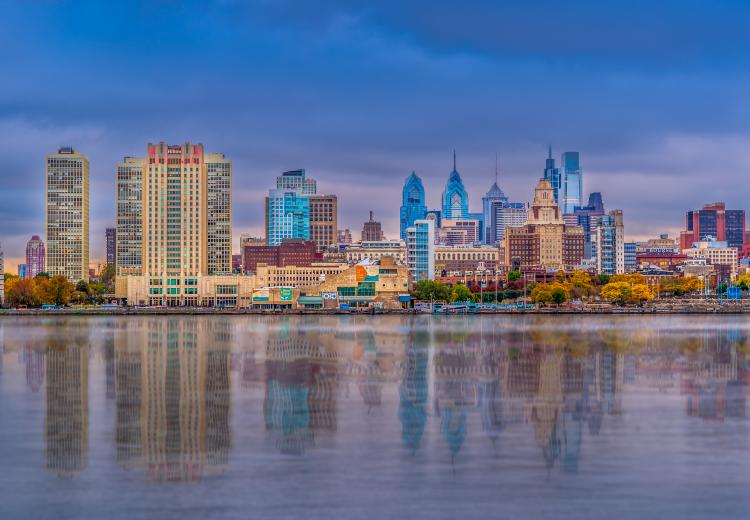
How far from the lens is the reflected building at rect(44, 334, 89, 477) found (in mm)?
32219

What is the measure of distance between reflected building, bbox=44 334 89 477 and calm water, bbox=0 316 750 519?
5.4 inches

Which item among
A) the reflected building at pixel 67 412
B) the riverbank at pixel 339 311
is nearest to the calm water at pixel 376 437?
the reflected building at pixel 67 412

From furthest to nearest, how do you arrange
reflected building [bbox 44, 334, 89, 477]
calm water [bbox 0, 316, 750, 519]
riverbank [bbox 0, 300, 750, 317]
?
riverbank [bbox 0, 300, 750, 317] < reflected building [bbox 44, 334, 89, 477] < calm water [bbox 0, 316, 750, 519]

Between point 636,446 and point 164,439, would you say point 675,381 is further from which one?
point 164,439

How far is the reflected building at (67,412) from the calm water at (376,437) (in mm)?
136

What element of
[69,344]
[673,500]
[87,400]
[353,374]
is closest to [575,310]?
[69,344]

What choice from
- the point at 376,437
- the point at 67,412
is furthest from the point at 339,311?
the point at 376,437

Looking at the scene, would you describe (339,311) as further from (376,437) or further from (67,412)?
(376,437)

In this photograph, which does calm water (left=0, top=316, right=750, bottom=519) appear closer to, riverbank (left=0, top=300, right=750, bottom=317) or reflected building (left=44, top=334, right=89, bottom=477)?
reflected building (left=44, top=334, right=89, bottom=477)

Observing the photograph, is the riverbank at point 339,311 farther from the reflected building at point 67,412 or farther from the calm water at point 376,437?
the calm water at point 376,437

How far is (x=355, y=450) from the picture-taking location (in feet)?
109

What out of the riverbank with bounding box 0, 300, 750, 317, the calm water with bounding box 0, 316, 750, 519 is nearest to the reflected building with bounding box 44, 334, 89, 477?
the calm water with bounding box 0, 316, 750, 519

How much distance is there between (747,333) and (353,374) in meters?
57.2

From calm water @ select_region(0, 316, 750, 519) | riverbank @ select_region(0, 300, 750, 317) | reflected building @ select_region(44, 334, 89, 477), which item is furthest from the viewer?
riverbank @ select_region(0, 300, 750, 317)
